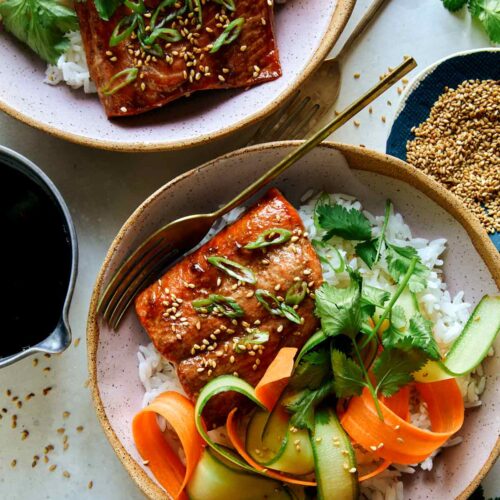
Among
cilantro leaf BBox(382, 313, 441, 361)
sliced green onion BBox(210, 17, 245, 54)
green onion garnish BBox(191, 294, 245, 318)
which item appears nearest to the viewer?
cilantro leaf BBox(382, 313, 441, 361)

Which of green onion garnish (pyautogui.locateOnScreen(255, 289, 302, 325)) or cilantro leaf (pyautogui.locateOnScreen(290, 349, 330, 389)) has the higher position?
green onion garnish (pyautogui.locateOnScreen(255, 289, 302, 325))

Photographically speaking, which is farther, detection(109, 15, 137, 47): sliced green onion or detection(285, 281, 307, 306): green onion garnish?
detection(109, 15, 137, 47): sliced green onion

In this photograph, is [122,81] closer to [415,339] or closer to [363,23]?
[363,23]

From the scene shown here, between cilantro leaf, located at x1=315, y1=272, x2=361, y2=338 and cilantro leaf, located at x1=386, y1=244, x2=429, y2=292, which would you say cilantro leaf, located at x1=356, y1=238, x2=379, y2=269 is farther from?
cilantro leaf, located at x1=315, y1=272, x2=361, y2=338

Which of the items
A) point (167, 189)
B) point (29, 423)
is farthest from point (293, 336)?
point (29, 423)

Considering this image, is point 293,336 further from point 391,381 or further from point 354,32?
point 354,32

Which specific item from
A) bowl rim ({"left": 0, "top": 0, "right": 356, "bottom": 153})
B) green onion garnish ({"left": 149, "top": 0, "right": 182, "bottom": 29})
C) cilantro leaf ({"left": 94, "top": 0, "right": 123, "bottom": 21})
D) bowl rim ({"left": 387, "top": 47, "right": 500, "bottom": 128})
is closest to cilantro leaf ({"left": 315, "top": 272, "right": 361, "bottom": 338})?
bowl rim ({"left": 0, "top": 0, "right": 356, "bottom": 153})
